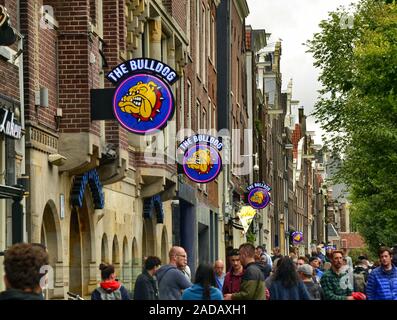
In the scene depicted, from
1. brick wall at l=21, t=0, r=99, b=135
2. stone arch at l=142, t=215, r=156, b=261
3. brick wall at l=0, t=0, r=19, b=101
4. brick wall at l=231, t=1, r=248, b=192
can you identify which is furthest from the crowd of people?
brick wall at l=231, t=1, r=248, b=192

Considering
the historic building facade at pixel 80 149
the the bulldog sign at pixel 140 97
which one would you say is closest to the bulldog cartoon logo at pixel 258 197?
the historic building facade at pixel 80 149

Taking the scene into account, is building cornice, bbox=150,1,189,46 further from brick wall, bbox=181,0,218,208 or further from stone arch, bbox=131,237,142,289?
stone arch, bbox=131,237,142,289

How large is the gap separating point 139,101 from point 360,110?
30230 millimetres

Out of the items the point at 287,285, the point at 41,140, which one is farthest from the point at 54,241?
the point at 287,285

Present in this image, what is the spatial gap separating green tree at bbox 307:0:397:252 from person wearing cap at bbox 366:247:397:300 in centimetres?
2217

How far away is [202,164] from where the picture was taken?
102 feet

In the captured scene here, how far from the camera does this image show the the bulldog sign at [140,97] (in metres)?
19.8

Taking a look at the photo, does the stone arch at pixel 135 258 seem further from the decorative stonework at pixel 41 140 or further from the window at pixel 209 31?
the window at pixel 209 31

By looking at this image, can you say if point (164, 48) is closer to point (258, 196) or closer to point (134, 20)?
point (134, 20)

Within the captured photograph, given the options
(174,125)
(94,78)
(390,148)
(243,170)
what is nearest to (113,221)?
(94,78)

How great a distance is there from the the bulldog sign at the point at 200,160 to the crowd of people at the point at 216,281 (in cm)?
1137

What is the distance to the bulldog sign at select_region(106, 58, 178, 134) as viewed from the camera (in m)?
19.8

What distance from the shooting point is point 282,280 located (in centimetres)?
1387
